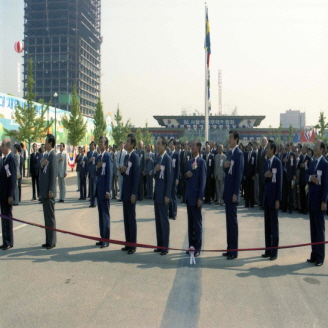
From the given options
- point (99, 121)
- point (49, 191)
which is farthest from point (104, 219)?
point (99, 121)

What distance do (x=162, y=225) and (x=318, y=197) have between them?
293 centimetres

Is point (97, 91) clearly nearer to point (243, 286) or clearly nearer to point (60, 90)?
point (60, 90)

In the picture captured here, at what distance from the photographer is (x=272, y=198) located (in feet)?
21.4

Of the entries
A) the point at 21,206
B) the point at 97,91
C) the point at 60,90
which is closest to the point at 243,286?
the point at 21,206

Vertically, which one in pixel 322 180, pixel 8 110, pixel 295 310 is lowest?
pixel 295 310

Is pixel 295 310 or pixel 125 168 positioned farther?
pixel 125 168

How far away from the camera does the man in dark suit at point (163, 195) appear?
6656 millimetres

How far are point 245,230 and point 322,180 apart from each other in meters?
2.78

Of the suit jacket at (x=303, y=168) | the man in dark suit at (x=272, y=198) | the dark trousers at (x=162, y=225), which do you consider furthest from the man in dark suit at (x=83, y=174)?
the man in dark suit at (x=272, y=198)

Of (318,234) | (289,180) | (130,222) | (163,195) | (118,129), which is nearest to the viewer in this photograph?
(318,234)

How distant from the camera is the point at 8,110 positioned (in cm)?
2364

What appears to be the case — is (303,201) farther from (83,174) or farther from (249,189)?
(83,174)

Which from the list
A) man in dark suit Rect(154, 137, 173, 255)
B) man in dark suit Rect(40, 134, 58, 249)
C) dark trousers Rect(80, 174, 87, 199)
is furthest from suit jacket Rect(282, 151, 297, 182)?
dark trousers Rect(80, 174, 87, 199)

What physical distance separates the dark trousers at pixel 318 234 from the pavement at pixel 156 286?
0.24 m
